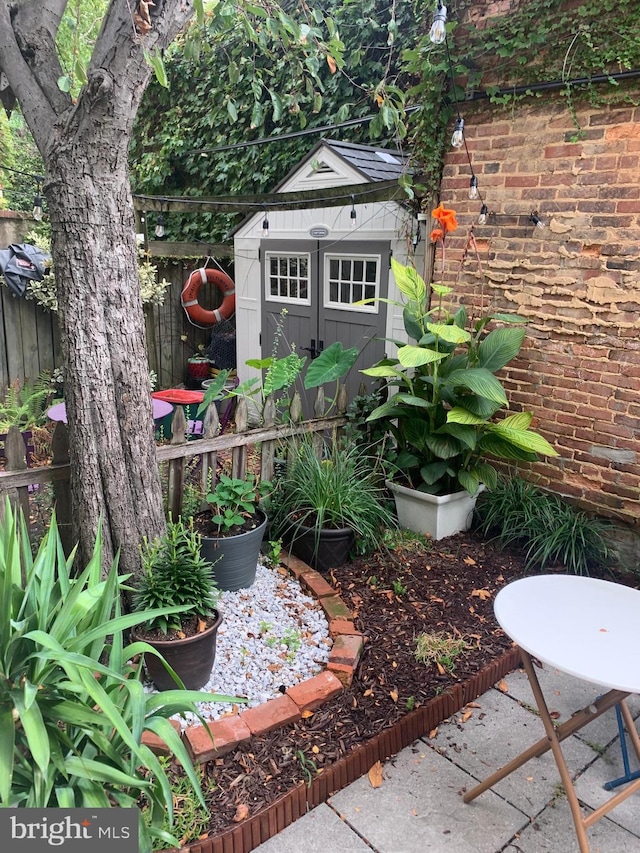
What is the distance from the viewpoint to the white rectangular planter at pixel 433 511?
3.84 m

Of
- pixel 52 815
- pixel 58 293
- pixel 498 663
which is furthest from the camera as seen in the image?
pixel 498 663

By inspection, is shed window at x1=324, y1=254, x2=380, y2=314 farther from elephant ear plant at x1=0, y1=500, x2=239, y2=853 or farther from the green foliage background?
elephant ear plant at x1=0, y1=500, x2=239, y2=853

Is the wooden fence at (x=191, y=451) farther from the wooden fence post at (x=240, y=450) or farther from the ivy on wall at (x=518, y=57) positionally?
the ivy on wall at (x=518, y=57)

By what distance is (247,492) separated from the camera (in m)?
3.25

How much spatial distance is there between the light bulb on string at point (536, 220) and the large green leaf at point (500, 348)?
2.13 feet

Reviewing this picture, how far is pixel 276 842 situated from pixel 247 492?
1625 millimetres

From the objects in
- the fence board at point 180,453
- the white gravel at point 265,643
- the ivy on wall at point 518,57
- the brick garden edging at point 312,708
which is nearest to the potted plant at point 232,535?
the white gravel at point 265,643

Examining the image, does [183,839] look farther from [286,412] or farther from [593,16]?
[593,16]

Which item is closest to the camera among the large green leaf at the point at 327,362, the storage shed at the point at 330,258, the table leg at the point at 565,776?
the table leg at the point at 565,776

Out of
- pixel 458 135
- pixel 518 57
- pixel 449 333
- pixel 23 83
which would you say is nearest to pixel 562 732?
pixel 449 333

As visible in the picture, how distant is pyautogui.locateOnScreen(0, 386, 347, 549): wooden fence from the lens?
2752 millimetres

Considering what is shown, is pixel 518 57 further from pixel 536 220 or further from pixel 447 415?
pixel 447 415


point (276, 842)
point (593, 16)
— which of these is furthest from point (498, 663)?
point (593, 16)
